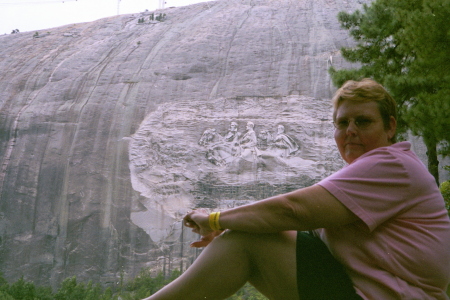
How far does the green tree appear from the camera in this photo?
497cm

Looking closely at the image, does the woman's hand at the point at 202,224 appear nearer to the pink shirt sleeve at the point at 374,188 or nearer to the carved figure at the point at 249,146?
the pink shirt sleeve at the point at 374,188

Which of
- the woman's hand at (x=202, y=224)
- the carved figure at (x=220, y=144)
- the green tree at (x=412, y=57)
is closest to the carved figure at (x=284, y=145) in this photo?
the carved figure at (x=220, y=144)

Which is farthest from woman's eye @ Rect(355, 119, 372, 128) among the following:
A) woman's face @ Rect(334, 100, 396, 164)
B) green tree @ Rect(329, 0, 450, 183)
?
green tree @ Rect(329, 0, 450, 183)

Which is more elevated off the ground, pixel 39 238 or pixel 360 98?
pixel 360 98

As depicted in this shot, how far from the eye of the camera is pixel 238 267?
1.45 meters

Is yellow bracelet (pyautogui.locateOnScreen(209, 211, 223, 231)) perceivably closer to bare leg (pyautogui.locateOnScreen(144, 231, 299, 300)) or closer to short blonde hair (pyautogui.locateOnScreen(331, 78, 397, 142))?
bare leg (pyautogui.locateOnScreen(144, 231, 299, 300))

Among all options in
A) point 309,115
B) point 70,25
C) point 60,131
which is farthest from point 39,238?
point 70,25

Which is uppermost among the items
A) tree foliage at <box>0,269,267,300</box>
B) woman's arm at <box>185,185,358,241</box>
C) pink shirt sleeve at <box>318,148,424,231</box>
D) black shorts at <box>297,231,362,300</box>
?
pink shirt sleeve at <box>318,148,424,231</box>

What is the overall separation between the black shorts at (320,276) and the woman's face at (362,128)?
1.17 feet

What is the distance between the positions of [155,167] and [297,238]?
8.29m

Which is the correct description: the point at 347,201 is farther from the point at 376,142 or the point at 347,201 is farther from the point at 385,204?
the point at 376,142

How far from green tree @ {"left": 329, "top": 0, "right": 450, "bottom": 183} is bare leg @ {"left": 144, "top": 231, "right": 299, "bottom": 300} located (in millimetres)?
4118

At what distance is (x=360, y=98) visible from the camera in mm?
1531

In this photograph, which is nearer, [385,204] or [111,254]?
[385,204]
